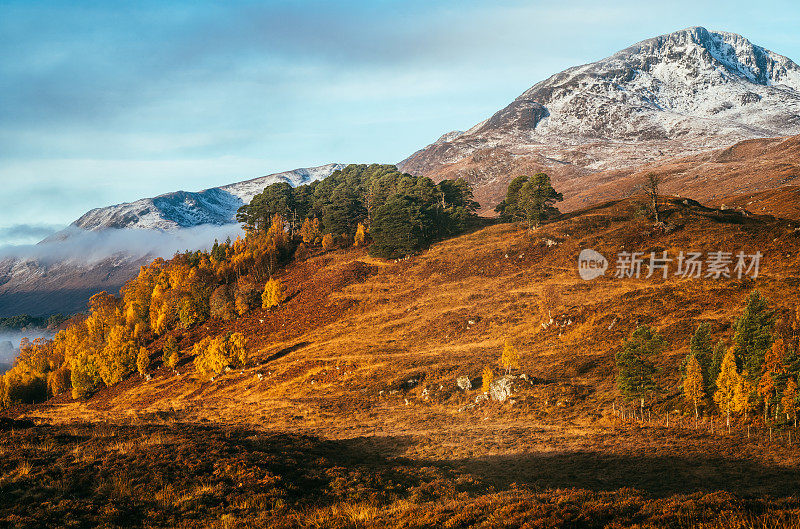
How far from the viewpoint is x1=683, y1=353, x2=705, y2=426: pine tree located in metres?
31.6

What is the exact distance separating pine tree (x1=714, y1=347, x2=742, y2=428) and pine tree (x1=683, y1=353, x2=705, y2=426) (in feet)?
3.57

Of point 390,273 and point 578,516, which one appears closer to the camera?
point 578,516

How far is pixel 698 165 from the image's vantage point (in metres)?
170

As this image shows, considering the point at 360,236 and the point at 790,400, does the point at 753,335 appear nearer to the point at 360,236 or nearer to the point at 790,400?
the point at 790,400

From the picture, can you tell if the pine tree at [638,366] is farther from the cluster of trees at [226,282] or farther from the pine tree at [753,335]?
the cluster of trees at [226,282]

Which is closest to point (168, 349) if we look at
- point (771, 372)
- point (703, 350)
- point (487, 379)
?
point (487, 379)

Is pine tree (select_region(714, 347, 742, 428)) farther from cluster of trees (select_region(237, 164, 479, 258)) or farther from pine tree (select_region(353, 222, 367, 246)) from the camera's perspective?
pine tree (select_region(353, 222, 367, 246))

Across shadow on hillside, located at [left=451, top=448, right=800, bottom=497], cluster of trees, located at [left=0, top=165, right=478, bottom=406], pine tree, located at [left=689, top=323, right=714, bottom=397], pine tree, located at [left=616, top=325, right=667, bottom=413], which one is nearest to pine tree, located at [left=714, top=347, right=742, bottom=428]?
pine tree, located at [left=689, top=323, right=714, bottom=397]

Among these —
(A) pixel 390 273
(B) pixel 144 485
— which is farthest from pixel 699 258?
(B) pixel 144 485

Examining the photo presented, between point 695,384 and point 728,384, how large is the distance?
6.81 ft

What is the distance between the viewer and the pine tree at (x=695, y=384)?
104ft

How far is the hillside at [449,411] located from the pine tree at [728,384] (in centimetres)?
164

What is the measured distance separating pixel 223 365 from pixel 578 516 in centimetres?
6828

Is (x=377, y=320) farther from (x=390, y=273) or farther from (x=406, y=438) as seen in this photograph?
(x=406, y=438)
